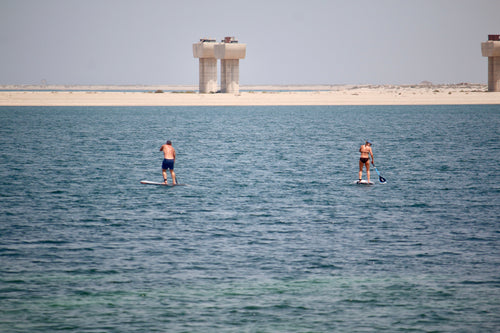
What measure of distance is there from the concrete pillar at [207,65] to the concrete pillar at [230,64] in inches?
126

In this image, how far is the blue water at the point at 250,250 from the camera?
15.2 meters

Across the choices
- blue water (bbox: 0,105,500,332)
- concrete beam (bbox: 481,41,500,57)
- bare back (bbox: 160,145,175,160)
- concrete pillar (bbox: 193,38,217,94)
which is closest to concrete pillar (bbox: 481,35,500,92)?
concrete beam (bbox: 481,41,500,57)

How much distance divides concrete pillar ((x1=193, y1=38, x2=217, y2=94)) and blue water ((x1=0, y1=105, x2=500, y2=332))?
425 ft

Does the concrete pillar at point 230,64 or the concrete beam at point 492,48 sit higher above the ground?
the concrete beam at point 492,48

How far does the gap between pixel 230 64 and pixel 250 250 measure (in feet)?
494

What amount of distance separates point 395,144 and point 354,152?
9.16 meters

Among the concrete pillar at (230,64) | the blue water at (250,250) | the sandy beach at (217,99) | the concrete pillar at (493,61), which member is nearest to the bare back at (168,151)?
the blue water at (250,250)

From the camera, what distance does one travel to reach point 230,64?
168125mm

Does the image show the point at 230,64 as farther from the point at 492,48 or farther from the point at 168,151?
the point at 168,151

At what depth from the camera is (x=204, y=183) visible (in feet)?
119

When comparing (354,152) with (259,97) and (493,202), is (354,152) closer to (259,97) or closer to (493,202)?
(493,202)

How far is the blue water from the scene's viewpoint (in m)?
15.2

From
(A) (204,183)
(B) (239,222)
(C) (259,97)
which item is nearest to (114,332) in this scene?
(B) (239,222)

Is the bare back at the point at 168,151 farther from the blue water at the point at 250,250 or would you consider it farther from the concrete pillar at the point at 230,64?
the concrete pillar at the point at 230,64
